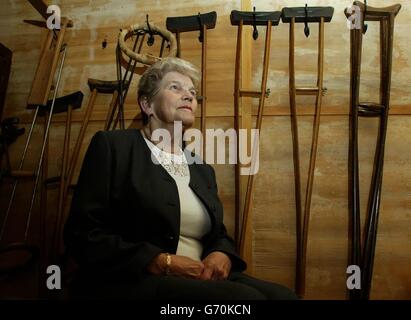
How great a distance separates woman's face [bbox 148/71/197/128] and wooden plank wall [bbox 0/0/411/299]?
1.69 ft

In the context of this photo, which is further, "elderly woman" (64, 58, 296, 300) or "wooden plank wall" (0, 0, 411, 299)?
"wooden plank wall" (0, 0, 411, 299)

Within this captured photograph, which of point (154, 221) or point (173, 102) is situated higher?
point (173, 102)

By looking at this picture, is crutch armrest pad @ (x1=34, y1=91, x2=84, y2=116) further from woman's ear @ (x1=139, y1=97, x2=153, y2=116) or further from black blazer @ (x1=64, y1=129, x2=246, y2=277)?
black blazer @ (x1=64, y1=129, x2=246, y2=277)

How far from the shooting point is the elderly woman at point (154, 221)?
3.62ft

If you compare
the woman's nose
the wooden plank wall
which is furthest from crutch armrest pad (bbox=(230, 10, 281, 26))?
the woman's nose

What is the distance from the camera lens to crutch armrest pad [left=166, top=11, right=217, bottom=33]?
199 cm

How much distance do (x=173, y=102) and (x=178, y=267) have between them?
0.69m

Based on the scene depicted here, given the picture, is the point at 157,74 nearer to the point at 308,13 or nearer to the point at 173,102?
the point at 173,102

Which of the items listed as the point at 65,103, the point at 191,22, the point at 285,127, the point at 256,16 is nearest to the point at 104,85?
the point at 65,103

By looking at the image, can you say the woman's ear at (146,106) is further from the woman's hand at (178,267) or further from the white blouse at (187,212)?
the woman's hand at (178,267)

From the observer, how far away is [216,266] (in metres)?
1.25

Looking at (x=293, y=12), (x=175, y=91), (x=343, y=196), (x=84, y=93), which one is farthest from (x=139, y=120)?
(x=343, y=196)

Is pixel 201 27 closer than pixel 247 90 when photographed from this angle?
No

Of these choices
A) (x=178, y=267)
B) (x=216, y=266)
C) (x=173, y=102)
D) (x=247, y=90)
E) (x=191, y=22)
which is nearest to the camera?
(x=178, y=267)
